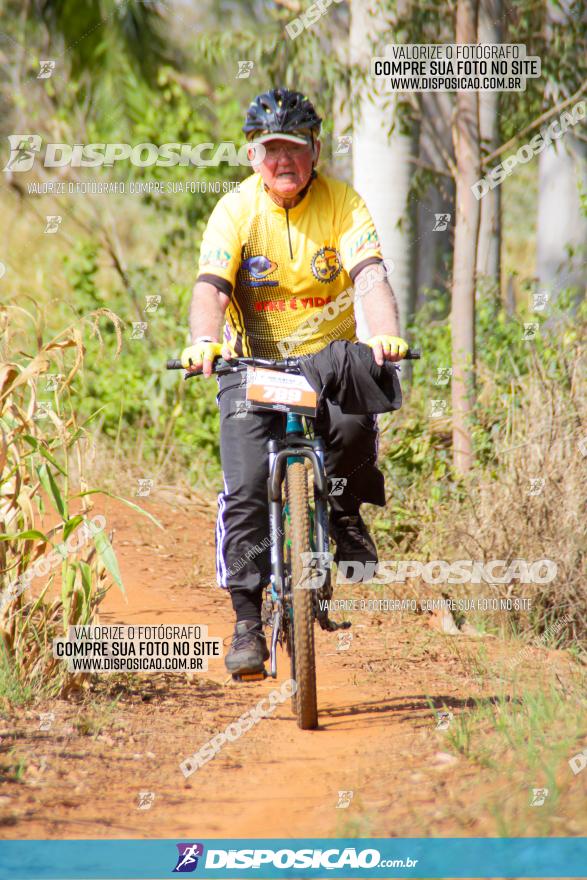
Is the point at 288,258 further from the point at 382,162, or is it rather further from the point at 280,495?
the point at 382,162

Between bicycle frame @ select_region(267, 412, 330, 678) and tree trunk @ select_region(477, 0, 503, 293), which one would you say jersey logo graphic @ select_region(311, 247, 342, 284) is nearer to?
bicycle frame @ select_region(267, 412, 330, 678)

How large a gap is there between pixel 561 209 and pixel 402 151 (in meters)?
4.64

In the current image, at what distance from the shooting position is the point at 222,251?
16.0 ft

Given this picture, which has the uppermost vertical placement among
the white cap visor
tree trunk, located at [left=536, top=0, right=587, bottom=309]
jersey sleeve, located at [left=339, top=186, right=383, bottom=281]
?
tree trunk, located at [left=536, top=0, right=587, bottom=309]

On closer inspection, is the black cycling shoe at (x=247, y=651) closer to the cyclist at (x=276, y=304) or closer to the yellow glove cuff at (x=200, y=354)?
the cyclist at (x=276, y=304)

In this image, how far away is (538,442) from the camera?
616cm

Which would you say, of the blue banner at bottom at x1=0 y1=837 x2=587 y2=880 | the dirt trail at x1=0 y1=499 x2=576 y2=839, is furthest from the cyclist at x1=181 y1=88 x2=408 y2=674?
the blue banner at bottom at x1=0 y1=837 x2=587 y2=880

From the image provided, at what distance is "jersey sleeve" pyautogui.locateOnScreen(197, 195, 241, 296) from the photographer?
4.82m

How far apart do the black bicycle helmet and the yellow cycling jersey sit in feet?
0.85

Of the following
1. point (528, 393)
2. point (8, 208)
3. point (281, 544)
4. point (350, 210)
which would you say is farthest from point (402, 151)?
point (8, 208)

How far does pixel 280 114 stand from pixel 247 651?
2164 millimetres

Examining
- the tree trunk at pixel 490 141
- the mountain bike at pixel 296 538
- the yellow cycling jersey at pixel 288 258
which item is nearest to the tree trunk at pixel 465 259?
the tree trunk at pixel 490 141

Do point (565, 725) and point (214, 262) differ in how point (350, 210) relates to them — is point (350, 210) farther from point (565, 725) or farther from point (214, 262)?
point (565, 725)

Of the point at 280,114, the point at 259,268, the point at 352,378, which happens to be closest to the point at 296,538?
the point at 352,378
